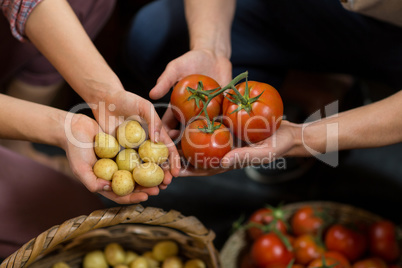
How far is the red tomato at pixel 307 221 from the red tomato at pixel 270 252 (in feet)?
0.31

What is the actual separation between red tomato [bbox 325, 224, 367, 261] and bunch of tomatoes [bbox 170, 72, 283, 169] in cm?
45

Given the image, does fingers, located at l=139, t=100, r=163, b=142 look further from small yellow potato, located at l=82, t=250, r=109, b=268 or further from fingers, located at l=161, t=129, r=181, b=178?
small yellow potato, located at l=82, t=250, r=109, b=268

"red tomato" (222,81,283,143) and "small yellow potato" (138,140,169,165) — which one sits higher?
"red tomato" (222,81,283,143)

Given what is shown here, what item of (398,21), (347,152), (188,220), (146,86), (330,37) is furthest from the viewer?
(347,152)

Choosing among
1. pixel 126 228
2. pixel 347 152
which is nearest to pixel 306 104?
pixel 347 152

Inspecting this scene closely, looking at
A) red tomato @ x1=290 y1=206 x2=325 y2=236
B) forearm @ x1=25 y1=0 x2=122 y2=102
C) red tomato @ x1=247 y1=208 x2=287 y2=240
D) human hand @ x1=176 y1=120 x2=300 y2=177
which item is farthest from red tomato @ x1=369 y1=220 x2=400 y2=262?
forearm @ x1=25 y1=0 x2=122 y2=102

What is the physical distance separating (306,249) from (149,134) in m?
0.58

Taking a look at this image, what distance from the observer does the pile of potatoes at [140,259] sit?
1033 millimetres

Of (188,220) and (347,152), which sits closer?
(188,220)

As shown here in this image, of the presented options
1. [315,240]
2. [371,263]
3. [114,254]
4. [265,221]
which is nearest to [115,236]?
[114,254]

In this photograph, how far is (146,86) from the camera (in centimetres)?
138

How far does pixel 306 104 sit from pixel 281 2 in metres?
0.58

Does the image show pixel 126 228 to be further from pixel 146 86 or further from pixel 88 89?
pixel 146 86

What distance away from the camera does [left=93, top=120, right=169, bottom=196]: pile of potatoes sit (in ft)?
2.77
